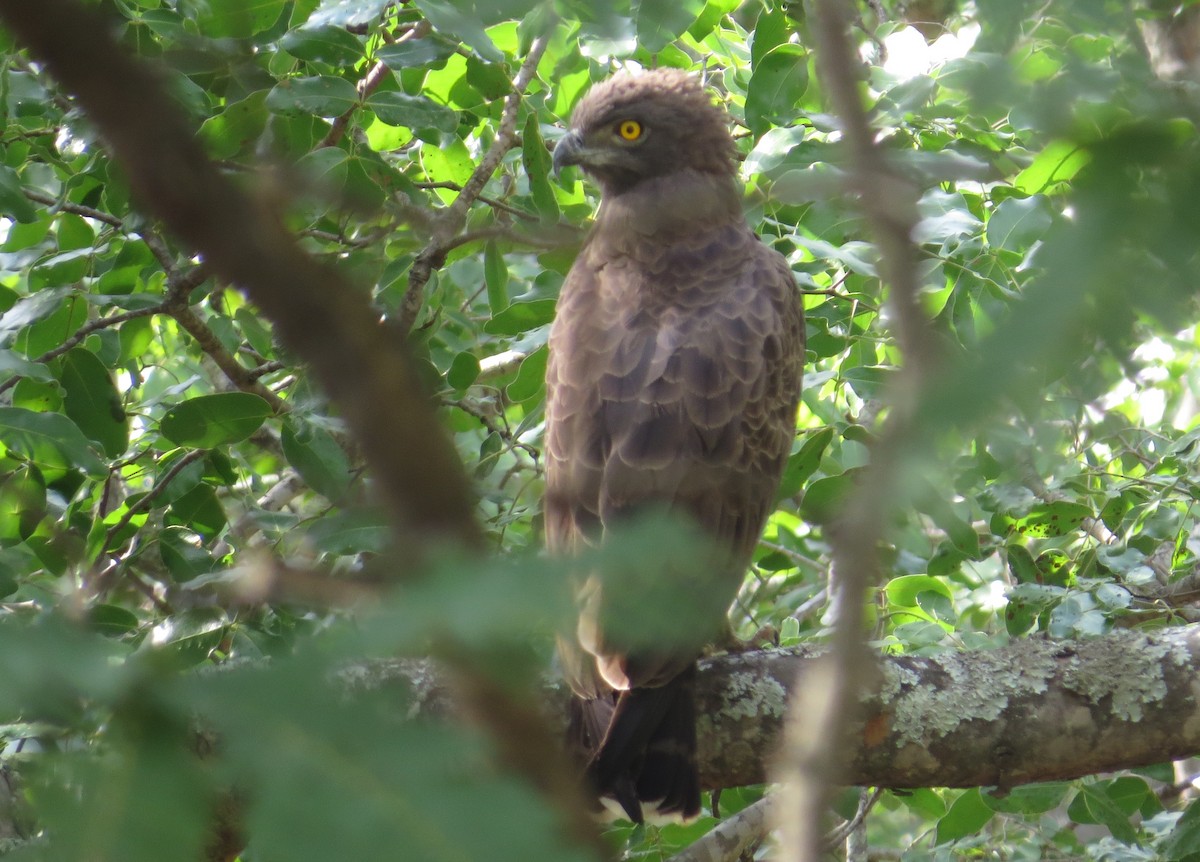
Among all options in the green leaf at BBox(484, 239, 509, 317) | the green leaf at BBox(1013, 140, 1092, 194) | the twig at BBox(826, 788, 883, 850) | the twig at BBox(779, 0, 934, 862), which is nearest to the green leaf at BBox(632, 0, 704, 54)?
the green leaf at BBox(1013, 140, 1092, 194)

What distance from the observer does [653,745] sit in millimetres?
3363

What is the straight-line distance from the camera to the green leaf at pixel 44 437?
307cm

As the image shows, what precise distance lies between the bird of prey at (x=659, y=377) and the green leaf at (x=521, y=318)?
82 mm

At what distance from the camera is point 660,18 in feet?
8.29

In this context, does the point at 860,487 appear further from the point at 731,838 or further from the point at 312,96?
the point at 312,96

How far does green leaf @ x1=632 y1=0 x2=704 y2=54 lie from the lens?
2.50 meters

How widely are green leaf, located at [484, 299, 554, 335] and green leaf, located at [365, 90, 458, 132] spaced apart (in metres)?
0.78

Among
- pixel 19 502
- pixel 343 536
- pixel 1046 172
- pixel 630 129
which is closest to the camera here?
pixel 1046 172

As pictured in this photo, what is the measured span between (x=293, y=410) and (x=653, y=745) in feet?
4.84

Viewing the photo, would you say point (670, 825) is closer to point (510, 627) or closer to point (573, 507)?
point (573, 507)

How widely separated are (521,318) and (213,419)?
1222mm

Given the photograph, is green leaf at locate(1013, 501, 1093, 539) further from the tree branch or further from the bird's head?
the tree branch

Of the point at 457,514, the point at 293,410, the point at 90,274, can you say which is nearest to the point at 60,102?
the point at 90,274

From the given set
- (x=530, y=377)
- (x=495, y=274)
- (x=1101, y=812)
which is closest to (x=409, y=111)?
(x=495, y=274)
